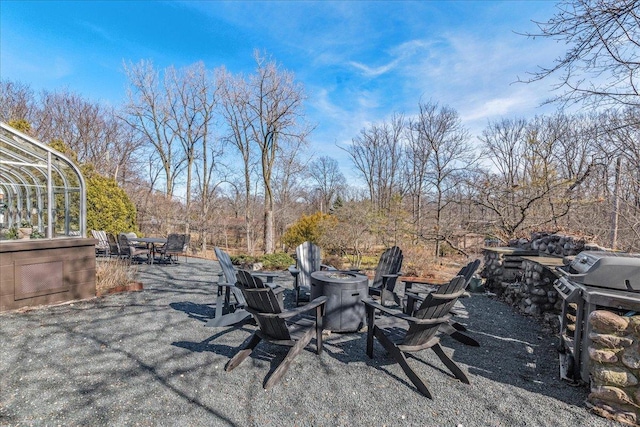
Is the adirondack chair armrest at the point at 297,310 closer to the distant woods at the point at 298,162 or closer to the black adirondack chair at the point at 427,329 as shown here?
the black adirondack chair at the point at 427,329

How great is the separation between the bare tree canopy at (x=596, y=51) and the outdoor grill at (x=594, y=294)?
2.25 m

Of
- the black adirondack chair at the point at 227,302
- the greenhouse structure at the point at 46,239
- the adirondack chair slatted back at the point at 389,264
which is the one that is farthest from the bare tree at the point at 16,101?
the adirondack chair slatted back at the point at 389,264

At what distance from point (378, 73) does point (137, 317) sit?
499 inches

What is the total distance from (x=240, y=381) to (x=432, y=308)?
1.71 m

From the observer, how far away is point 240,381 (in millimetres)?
2623

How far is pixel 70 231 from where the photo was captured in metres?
5.47

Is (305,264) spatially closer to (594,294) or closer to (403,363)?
(403,363)

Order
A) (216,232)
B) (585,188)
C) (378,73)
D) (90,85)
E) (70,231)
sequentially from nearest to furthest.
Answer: (70,231)
(585,188)
(378,73)
(90,85)
(216,232)

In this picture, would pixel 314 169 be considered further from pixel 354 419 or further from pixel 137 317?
pixel 354 419

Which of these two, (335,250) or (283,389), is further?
(335,250)

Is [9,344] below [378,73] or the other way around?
below

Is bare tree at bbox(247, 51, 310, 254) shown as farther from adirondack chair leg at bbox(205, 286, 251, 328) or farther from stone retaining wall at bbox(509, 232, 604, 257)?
stone retaining wall at bbox(509, 232, 604, 257)

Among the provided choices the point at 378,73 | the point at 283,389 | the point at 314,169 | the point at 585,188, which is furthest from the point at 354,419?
the point at 314,169

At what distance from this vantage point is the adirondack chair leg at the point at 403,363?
8.07 ft
